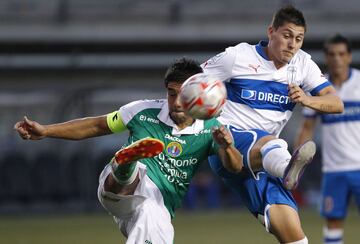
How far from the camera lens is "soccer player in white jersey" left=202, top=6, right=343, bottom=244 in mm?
7695

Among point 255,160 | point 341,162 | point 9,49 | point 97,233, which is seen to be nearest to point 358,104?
point 341,162

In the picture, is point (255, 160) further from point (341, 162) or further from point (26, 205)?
point (26, 205)

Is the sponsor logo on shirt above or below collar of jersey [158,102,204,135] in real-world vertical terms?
below

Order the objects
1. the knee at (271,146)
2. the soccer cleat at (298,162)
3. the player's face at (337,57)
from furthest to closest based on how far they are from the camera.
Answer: the player's face at (337,57), the knee at (271,146), the soccer cleat at (298,162)

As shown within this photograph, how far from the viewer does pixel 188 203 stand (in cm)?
2433

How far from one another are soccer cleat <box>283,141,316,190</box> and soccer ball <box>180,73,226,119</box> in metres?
0.65

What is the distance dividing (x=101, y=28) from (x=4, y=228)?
678 centimetres

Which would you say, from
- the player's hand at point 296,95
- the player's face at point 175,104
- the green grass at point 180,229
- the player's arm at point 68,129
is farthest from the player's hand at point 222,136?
the green grass at point 180,229

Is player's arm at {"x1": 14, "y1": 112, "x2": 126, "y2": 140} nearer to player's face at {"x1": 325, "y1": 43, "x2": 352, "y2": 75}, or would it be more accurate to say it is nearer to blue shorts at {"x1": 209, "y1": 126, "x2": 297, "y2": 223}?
blue shorts at {"x1": 209, "y1": 126, "x2": 297, "y2": 223}

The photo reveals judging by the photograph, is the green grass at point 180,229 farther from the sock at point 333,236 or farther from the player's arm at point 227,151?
the player's arm at point 227,151

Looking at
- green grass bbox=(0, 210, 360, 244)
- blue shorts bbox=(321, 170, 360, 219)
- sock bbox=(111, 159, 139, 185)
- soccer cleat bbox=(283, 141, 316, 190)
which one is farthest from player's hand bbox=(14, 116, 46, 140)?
green grass bbox=(0, 210, 360, 244)

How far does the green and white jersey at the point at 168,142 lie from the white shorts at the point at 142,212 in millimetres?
93

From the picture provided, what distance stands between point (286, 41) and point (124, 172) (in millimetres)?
1715

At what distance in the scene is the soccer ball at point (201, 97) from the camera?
274 inches
